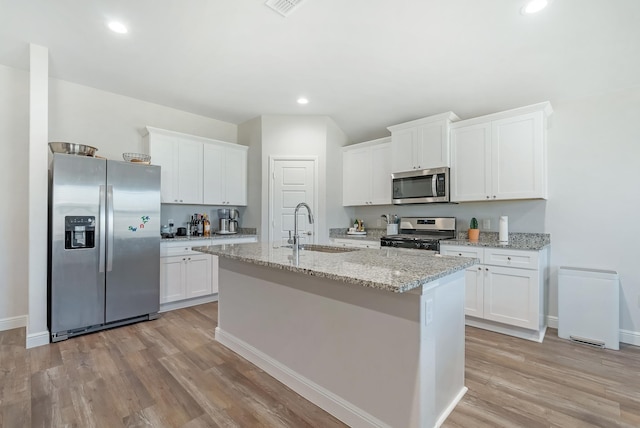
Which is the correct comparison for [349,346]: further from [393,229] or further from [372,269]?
[393,229]

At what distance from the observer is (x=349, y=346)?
5.72 feet

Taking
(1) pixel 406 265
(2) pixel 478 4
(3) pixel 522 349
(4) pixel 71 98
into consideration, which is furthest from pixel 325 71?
(3) pixel 522 349

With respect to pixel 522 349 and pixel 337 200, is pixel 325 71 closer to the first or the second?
pixel 337 200

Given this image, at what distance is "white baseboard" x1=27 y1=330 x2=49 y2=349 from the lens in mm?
2720

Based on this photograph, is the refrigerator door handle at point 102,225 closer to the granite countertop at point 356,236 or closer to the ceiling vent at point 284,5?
the ceiling vent at point 284,5

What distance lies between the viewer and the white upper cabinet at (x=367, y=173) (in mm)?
4328

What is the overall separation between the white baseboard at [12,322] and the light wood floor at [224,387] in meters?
0.41

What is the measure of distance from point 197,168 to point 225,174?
431 millimetres

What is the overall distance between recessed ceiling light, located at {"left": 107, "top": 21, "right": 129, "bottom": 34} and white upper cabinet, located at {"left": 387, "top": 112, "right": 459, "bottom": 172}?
314cm

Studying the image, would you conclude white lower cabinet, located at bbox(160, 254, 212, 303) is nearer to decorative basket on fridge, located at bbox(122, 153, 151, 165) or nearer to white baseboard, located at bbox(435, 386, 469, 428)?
decorative basket on fridge, located at bbox(122, 153, 151, 165)

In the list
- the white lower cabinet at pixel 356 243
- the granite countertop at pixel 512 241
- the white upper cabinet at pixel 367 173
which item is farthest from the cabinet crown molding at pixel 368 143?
the granite countertop at pixel 512 241

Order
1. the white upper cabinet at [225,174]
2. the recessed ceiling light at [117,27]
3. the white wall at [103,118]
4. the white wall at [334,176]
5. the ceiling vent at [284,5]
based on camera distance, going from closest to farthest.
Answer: the ceiling vent at [284,5] < the recessed ceiling light at [117,27] < the white wall at [103,118] < the white upper cabinet at [225,174] < the white wall at [334,176]

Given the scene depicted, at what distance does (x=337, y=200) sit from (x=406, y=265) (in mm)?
3125

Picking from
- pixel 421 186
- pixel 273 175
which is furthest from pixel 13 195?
pixel 421 186
